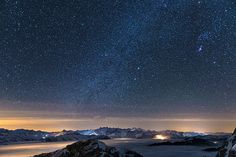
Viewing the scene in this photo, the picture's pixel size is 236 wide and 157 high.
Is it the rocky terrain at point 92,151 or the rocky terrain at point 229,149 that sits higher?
the rocky terrain at point 229,149

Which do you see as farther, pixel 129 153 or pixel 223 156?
pixel 129 153

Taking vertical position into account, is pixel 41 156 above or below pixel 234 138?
below

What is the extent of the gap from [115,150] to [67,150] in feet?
21.3

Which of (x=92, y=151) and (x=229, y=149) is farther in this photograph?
(x=92, y=151)

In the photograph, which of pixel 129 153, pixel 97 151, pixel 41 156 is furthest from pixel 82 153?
pixel 41 156

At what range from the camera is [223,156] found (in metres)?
20.8

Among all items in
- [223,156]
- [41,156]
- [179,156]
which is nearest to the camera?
[223,156]

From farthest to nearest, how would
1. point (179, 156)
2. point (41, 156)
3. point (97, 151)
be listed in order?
point (179, 156) < point (41, 156) < point (97, 151)

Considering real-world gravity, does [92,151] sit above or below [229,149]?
below

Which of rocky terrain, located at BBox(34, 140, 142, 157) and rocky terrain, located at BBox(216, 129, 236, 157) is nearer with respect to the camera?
rocky terrain, located at BBox(216, 129, 236, 157)

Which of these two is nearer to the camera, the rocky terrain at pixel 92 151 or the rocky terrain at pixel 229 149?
the rocky terrain at pixel 229 149

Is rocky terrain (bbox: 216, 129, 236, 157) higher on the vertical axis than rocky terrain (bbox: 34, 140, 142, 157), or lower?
higher

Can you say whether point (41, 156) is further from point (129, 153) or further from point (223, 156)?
point (223, 156)

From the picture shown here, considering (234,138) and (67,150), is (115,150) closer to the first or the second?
(67,150)
